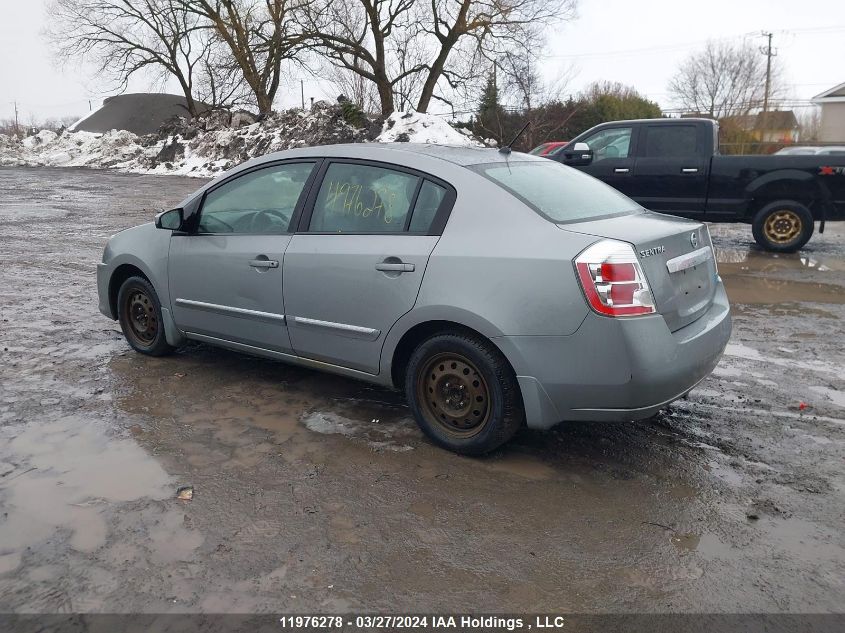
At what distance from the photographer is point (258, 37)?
29766 mm

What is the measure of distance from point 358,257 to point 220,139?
92.6 feet

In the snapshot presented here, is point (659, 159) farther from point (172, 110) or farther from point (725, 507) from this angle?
point (172, 110)

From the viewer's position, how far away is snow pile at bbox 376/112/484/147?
85.8 feet

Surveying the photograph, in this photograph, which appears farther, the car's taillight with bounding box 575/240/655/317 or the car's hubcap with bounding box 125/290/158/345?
the car's hubcap with bounding box 125/290/158/345

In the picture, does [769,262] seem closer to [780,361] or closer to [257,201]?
[780,361]

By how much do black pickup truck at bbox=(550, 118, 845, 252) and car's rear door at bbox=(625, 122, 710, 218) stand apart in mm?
13

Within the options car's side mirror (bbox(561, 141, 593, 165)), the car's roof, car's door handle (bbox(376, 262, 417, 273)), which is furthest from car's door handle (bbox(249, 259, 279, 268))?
car's side mirror (bbox(561, 141, 593, 165))

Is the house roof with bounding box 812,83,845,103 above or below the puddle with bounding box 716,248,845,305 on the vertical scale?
above

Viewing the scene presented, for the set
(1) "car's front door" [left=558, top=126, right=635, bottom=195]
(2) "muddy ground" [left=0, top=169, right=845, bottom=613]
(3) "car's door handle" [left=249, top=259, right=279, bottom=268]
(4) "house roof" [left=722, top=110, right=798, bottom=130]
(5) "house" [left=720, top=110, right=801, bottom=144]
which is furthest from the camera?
(4) "house roof" [left=722, top=110, right=798, bottom=130]

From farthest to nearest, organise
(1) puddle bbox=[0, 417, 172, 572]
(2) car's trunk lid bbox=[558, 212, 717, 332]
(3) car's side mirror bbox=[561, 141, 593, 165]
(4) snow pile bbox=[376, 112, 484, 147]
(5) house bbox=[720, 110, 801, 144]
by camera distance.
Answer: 1. (5) house bbox=[720, 110, 801, 144]
2. (4) snow pile bbox=[376, 112, 484, 147]
3. (3) car's side mirror bbox=[561, 141, 593, 165]
4. (2) car's trunk lid bbox=[558, 212, 717, 332]
5. (1) puddle bbox=[0, 417, 172, 572]

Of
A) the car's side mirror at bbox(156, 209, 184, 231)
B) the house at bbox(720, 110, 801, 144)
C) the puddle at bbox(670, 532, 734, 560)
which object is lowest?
the puddle at bbox(670, 532, 734, 560)

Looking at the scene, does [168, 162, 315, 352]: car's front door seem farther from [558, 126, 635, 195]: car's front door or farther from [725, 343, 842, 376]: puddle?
[558, 126, 635, 195]: car's front door

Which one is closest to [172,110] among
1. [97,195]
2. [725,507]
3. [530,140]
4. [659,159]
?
[530,140]

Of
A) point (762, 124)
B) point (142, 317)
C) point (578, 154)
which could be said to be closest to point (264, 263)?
point (142, 317)
